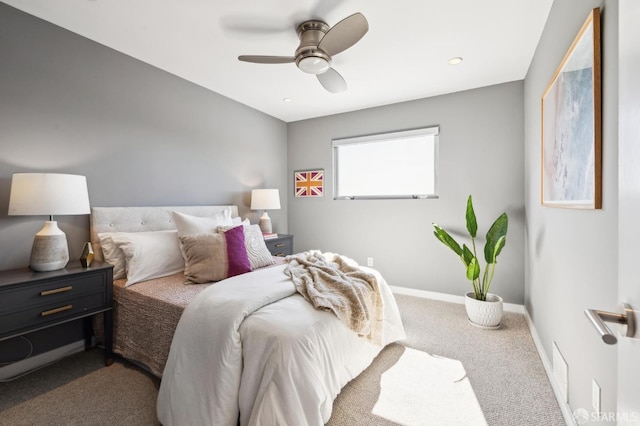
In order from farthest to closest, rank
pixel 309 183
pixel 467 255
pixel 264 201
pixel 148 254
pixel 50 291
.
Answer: pixel 309 183
pixel 264 201
pixel 467 255
pixel 148 254
pixel 50 291

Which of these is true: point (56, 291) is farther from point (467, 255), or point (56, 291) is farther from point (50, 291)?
point (467, 255)

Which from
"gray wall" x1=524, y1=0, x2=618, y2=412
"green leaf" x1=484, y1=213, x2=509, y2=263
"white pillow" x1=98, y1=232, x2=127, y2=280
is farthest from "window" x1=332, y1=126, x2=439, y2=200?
"white pillow" x1=98, y1=232, x2=127, y2=280

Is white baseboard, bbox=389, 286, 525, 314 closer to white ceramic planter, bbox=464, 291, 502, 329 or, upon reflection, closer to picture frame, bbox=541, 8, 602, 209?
white ceramic planter, bbox=464, 291, 502, 329

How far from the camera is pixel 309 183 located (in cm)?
444

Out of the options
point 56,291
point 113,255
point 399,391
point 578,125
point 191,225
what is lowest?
point 399,391

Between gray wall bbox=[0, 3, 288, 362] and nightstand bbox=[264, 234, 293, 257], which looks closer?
gray wall bbox=[0, 3, 288, 362]

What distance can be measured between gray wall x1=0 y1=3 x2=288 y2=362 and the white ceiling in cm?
19

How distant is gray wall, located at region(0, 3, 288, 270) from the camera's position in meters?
1.97

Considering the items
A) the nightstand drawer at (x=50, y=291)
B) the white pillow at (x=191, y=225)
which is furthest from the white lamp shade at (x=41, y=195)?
the white pillow at (x=191, y=225)

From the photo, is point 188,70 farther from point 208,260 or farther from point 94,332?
point 94,332

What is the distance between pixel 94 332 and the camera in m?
2.28

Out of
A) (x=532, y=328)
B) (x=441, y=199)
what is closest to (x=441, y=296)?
(x=532, y=328)

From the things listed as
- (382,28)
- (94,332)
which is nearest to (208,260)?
(94,332)

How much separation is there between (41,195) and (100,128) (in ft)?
3.02
